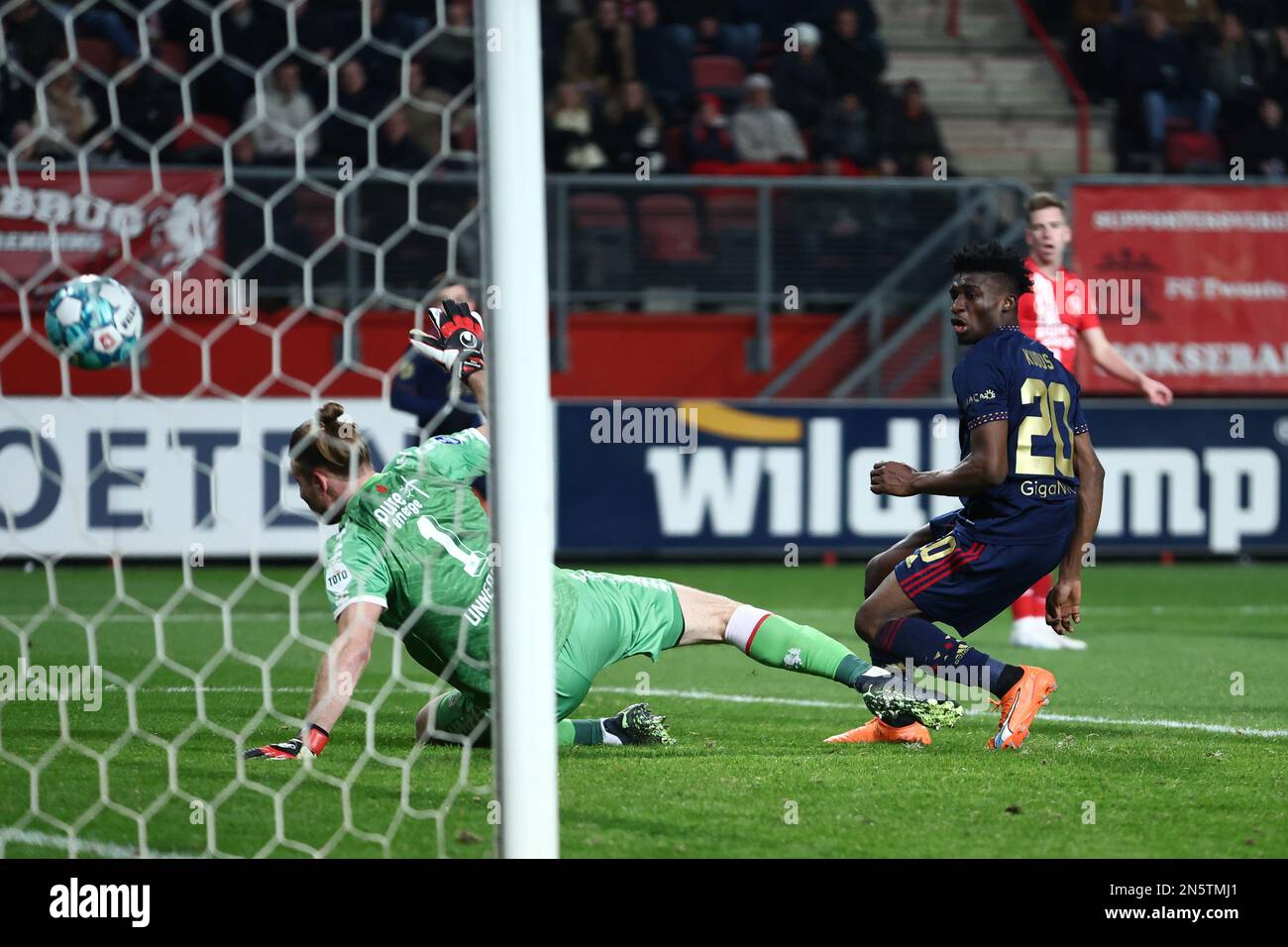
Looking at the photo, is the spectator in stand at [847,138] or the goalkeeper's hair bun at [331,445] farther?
the spectator in stand at [847,138]

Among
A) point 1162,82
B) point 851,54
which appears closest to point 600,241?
point 851,54

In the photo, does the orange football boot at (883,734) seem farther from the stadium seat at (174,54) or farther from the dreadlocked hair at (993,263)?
the stadium seat at (174,54)

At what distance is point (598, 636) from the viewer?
16.6 ft

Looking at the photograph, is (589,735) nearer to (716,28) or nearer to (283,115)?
(283,115)

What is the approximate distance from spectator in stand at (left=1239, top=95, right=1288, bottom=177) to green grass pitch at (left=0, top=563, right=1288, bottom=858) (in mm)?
8076

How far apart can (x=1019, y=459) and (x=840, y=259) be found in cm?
791

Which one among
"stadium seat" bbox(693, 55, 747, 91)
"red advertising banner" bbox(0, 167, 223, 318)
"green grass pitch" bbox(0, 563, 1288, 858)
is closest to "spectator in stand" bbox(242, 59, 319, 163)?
"red advertising banner" bbox(0, 167, 223, 318)

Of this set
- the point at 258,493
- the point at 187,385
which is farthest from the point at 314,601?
the point at 187,385

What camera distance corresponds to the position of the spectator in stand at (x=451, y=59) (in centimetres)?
1344

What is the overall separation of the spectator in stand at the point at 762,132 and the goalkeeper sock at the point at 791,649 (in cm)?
942

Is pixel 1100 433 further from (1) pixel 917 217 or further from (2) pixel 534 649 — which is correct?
(2) pixel 534 649

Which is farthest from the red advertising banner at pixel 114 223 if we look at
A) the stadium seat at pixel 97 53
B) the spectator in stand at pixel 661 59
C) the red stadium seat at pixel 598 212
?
the spectator in stand at pixel 661 59

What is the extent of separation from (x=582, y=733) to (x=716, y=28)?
36.9 feet

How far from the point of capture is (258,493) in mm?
11109
